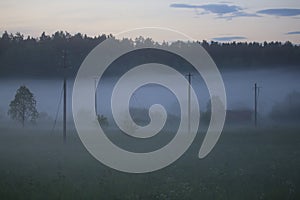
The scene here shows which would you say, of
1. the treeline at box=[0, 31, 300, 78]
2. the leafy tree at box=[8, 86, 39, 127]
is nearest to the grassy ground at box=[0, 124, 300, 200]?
the leafy tree at box=[8, 86, 39, 127]

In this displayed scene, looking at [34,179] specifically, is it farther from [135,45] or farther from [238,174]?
[135,45]

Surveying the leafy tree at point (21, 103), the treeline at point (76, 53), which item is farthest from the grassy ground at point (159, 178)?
the treeline at point (76, 53)

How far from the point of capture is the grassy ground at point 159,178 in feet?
45.2

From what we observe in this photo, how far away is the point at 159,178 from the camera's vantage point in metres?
16.9

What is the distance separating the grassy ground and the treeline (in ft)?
196

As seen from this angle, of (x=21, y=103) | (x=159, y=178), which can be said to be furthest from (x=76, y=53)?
(x=159, y=178)

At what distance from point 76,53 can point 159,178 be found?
8509 cm

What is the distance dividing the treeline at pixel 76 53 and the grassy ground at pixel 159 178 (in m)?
59.7

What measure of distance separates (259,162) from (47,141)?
17.4 meters

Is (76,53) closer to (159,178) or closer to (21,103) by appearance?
(21,103)

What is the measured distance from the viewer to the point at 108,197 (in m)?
13.6

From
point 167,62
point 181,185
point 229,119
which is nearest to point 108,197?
point 181,185

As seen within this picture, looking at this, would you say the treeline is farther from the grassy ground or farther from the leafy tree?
the grassy ground

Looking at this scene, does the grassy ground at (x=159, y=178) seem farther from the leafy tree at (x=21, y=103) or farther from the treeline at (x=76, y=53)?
the treeline at (x=76, y=53)
